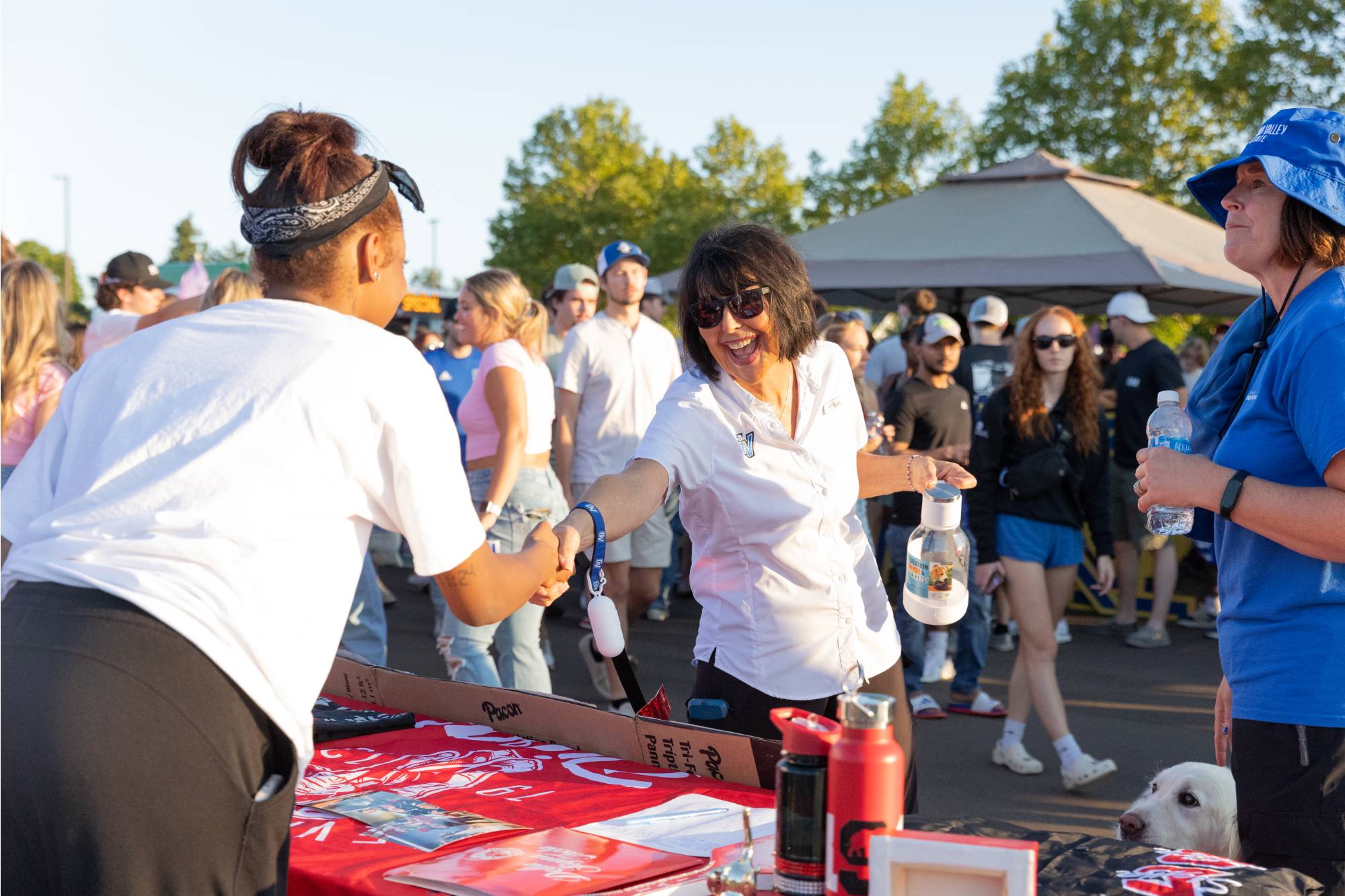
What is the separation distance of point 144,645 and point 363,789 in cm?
94

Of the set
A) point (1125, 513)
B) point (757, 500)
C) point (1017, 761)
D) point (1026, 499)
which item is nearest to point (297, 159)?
point (757, 500)

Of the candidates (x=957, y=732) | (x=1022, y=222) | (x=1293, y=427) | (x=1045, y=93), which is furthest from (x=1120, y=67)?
(x=1293, y=427)

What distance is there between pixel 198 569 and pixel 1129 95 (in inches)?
1436

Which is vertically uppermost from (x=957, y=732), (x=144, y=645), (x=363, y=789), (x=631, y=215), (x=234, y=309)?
(x=631, y=215)

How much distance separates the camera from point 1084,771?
538cm

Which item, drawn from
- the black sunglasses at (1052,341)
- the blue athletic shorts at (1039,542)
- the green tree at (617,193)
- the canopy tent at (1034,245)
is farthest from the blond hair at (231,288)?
the green tree at (617,193)

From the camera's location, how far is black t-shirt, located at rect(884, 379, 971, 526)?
6.89 metres

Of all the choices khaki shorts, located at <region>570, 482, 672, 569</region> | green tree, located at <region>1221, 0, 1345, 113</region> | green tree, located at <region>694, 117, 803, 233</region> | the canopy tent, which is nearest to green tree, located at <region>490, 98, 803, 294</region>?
green tree, located at <region>694, 117, 803, 233</region>

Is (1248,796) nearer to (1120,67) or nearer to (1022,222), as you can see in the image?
(1022,222)

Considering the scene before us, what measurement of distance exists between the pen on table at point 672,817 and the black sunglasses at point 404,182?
3.78 feet

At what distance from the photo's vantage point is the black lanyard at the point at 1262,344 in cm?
231

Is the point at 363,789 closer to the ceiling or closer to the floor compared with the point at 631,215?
closer to the floor

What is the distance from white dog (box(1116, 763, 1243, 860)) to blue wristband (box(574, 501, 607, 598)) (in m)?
1.35

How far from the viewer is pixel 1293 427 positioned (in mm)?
2182
